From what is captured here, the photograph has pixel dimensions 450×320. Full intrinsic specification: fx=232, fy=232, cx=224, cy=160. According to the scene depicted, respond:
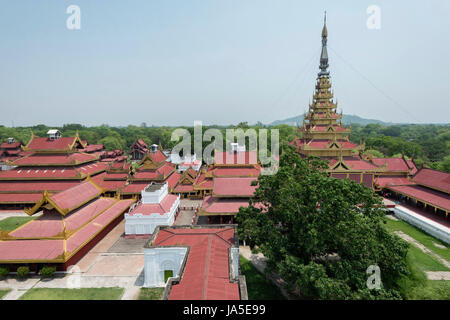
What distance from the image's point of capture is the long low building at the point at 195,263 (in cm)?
998

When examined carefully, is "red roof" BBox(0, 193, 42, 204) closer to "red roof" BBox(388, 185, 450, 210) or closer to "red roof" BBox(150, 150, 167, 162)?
"red roof" BBox(150, 150, 167, 162)

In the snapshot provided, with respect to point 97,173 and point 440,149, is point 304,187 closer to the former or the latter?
point 97,173

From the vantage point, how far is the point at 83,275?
16.0 meters

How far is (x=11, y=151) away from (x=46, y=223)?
52.3 meters

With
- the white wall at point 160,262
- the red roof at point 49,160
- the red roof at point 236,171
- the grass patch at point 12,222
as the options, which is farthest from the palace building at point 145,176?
the white wall at point 160,262

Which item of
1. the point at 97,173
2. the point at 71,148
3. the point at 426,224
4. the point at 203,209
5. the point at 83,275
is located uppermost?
the point at 71,148

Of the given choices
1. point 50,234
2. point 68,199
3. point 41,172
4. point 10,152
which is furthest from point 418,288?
point 10,152

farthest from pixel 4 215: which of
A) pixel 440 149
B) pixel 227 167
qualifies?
pixel 440 149

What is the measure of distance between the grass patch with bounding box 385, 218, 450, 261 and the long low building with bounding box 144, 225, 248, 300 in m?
16.2

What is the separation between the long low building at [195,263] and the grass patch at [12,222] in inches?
690

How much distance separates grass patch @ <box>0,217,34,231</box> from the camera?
22.9 m

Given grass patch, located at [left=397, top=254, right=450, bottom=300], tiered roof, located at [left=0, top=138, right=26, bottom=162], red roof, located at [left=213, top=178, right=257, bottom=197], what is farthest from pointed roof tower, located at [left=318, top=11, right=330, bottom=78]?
tiered roof, located at [left=0, top=138, right=26, bottom=162]

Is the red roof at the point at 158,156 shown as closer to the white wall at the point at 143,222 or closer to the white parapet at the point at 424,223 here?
the white wall at the point at 143,222

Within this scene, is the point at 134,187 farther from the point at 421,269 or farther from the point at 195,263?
the point at 421,269
